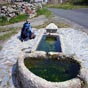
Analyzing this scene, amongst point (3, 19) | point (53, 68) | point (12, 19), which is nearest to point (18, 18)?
point (12, 19)

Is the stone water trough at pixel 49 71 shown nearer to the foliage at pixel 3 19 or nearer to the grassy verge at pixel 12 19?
the grassy verge at pixel 12 19

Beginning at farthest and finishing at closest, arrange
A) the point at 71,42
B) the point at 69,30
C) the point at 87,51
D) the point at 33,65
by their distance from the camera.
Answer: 1. the point at 69,30
2. the point at 71,42
3. the point at 87,51
4. the point at 33,65

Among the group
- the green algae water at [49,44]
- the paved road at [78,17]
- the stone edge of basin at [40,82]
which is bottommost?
the paved road at [78,17]

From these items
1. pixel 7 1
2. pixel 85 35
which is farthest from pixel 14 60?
pixel 7 1

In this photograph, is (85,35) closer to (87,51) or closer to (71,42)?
(71,42)

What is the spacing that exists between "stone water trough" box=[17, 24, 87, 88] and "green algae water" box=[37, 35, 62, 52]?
2602mm

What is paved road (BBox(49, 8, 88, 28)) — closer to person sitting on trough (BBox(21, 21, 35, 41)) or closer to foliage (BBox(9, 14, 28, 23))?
foliage (BBox(9, 14, 28, 23))

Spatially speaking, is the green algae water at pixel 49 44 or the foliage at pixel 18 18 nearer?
the green algae water at pixel 49 44

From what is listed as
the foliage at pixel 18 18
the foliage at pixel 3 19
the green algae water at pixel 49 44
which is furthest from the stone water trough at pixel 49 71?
the foliage at pixel 18 18

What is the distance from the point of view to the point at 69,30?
18.8 meters

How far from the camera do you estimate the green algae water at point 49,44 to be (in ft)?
42.3

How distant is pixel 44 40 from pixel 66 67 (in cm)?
594

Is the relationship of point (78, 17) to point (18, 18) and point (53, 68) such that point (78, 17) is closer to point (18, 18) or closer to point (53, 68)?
point (18, 18)

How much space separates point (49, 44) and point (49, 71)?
17.0 ft
